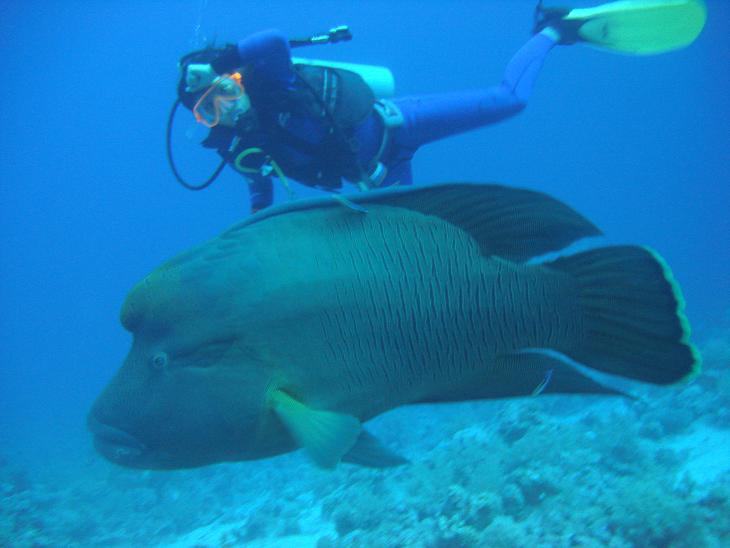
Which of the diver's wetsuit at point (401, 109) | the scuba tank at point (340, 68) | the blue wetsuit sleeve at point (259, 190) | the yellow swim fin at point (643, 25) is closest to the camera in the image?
the diver's wetsuit at point (401, 109)

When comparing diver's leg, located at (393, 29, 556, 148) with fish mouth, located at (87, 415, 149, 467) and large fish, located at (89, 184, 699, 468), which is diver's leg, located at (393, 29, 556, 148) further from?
fish mouth, located at (87, 415, 149, 467)

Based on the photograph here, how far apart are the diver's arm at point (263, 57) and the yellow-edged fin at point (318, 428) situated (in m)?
3.43

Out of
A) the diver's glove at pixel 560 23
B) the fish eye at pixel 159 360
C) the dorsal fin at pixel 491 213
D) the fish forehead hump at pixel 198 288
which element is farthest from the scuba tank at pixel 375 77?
the fish eye at pixel 159 360

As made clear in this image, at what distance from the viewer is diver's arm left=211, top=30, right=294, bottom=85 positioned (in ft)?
12.5

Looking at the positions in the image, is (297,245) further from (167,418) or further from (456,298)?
(167,418)

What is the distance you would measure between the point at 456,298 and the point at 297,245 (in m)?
0.45

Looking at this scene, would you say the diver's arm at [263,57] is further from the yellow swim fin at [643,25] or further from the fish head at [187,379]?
the yellow swim fin at [643,25]

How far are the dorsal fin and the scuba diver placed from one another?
2.39m

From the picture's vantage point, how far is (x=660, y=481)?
17.2 feet

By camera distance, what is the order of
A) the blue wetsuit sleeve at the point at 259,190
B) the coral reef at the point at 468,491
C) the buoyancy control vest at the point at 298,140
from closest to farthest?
the buoyancy control vest at the point at 298,140 → the blue wetsuit sleeve at the point at 259,190 → the coral reef at the point at 468,491

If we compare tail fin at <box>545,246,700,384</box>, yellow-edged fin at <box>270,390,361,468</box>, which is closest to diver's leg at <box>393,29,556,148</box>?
tail fin at <box>545,246,700,384</box>

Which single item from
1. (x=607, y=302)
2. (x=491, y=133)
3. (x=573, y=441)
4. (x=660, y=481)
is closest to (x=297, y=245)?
(x=607, y=302)

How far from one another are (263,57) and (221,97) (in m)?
0.52

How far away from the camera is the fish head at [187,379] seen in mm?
1188
